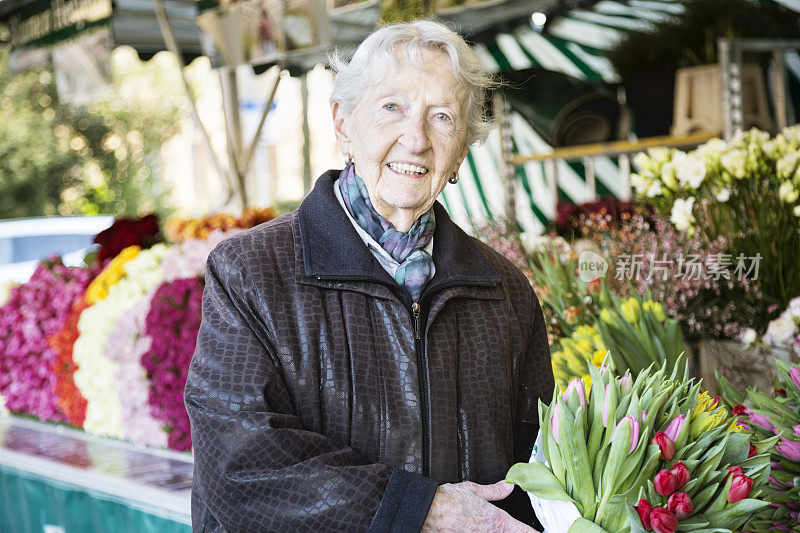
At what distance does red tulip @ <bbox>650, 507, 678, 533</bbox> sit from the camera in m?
1.16

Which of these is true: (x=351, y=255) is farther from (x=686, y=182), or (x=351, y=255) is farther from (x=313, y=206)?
(x=686, y=182)

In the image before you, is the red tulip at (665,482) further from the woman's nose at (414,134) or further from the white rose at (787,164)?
the white rose at (787,164)

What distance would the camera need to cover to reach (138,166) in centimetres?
1559

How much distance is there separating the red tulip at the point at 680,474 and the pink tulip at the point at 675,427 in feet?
0.16

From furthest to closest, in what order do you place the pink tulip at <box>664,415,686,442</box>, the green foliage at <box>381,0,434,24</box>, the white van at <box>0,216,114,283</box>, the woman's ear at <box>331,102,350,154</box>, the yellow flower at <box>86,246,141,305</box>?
1. the white van at <box>0,216,114,283</box>
2. the green foliage at <box>381,0,434,24</box>
3. the yellow flower at <box>86,246,141,305</box>
4. the woman's ear at <box>331,102,350,154</box>
5. the pink tulip at <box>664,415,686,442</box>

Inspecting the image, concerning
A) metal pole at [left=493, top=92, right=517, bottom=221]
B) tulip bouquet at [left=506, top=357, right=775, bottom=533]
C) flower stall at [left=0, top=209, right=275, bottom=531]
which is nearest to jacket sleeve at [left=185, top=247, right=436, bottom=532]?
tulip bouquet at [left=506, top=357, right=775, bottom=533]

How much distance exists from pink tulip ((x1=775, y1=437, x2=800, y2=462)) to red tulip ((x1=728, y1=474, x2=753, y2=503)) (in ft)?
1.23

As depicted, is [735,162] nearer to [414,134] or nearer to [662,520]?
[414,134]

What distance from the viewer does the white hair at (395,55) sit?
150 centimetres

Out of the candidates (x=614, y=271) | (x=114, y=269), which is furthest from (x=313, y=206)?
(x=114, y=269)

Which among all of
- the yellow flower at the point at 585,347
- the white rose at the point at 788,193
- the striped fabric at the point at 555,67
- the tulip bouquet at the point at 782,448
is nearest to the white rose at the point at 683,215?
the white rose at the point at 788,193

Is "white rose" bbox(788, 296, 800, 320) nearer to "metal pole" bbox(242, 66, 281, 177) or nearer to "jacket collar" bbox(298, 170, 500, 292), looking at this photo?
"jacket collar" bbox(298, 170, 500, 292)

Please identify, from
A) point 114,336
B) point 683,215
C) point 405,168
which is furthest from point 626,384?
point 114,336

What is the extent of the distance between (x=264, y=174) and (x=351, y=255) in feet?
48.4
